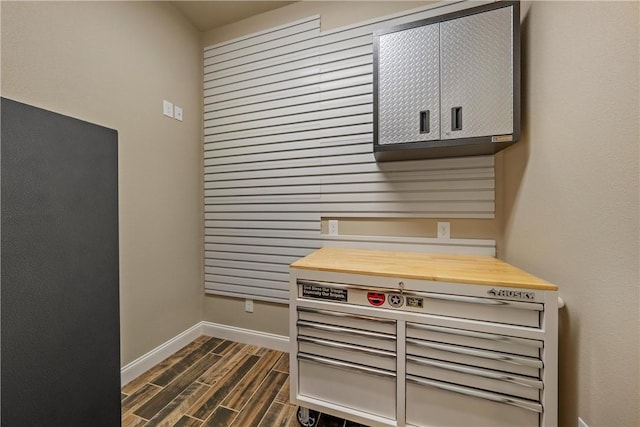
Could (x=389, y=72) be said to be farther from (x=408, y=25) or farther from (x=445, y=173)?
(x=445, y=173)

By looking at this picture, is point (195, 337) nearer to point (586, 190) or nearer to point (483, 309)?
point (483, 309)

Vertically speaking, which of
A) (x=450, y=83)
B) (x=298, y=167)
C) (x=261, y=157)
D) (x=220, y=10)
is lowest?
(x=298, y=167)

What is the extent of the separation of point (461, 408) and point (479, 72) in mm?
1836

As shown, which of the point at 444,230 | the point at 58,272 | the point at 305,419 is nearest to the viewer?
the point at 58,272

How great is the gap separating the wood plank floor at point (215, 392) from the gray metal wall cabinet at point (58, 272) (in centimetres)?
25

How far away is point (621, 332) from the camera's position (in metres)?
0.87

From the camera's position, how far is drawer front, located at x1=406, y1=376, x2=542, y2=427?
45.0 inches

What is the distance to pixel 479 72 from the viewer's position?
1.49 metres

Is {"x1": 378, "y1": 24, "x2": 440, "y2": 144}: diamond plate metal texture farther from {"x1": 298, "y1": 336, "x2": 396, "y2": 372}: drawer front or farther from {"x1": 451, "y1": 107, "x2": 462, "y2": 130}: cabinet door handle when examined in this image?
{"x1": 298, "y1": 336, "x2": 396, "y2": 372}: drawer front

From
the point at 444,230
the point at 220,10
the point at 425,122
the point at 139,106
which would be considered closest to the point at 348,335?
the point at 444,230

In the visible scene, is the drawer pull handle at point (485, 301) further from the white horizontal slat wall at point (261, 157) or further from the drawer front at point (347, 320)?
the white horizontal slat wall at point (261, 157)

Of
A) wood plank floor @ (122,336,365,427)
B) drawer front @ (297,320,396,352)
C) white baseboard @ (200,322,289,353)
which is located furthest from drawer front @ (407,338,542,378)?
white baseboard @ (200,322,289,353)

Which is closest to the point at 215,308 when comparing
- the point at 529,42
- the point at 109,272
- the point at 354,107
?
the point at 109,272

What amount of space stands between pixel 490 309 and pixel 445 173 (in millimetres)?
1043
